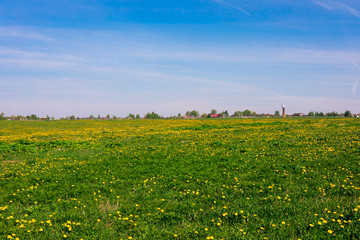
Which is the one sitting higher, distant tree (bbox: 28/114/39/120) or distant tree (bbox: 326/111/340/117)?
distant tree (bbox: 326/111/340/117)

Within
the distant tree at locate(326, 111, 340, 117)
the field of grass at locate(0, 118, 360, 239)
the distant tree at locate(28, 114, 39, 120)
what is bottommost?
the field of grass at locate(0, 118, 360, 239)

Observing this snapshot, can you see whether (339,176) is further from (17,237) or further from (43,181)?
(43,181)

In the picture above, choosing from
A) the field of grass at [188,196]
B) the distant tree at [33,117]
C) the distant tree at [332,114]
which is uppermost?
the distant tree at [332,114]

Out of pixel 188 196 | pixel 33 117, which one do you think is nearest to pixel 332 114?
pixel 188 196

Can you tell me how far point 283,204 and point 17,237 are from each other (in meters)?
7.50

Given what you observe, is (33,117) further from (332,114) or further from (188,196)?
(332,114)

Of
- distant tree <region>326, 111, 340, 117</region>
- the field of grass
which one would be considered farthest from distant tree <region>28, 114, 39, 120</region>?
distant tree <region>326, 111, 340, 117</region>

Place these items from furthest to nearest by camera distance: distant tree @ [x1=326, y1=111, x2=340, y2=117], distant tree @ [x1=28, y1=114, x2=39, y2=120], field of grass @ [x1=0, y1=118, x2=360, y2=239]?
1. distant tree @ [x1=326, y1=111, x2=340, y2=117]
2. distant tree @ [x1=28, y1=114, x2=39, y2=120]
3. field of grass @ [x1=0, y1=118, x2=360, y2=239]

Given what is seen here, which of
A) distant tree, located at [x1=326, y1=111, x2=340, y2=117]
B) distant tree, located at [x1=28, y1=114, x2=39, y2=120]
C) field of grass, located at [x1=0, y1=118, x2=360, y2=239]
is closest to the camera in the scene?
field of grass, located at [x1=0, y1=118, x2=360, y2=239]

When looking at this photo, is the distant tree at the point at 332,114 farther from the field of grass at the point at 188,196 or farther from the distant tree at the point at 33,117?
the distant tree at the point at 33,117

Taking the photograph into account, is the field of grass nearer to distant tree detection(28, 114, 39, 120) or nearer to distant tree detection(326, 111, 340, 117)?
distant tree detection(28, 114, 39, 120)

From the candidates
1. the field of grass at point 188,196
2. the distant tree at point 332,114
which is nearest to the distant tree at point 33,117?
the field of grass at point 188,196

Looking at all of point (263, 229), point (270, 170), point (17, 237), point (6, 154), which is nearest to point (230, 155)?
point (270, 170)

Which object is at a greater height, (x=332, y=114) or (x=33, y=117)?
(x=332, y=114)
